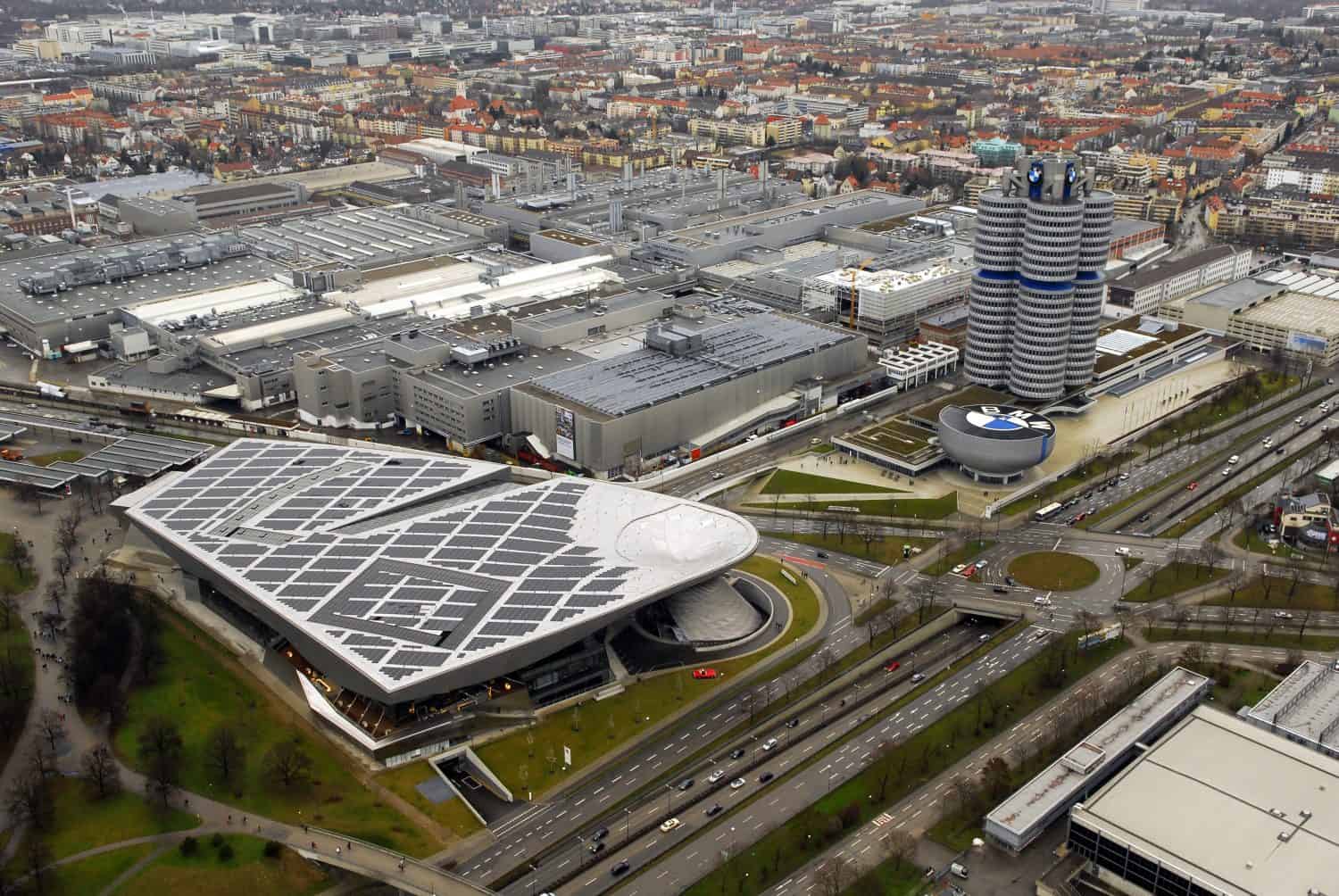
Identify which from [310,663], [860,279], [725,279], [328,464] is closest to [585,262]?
[725,279]

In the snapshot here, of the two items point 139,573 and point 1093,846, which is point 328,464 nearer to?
point 139,573

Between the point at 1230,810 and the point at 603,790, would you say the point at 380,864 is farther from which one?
→ the point at 1230,810

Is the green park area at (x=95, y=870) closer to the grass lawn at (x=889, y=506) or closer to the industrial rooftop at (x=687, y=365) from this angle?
the industrial rooftop at (x=687, y=365)

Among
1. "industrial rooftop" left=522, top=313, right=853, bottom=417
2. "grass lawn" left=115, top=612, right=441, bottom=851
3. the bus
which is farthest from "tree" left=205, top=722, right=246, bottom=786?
the bus

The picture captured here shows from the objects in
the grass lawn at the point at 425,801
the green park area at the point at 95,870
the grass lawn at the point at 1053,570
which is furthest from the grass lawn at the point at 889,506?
the green park area at the point at 95,870

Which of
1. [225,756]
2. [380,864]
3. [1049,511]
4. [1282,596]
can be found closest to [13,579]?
[225,756]

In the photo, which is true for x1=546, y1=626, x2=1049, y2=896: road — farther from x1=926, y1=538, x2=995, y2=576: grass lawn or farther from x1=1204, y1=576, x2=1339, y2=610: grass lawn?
→ x1=1204, y1=576, x2=1339, y2=610: grass lawn
